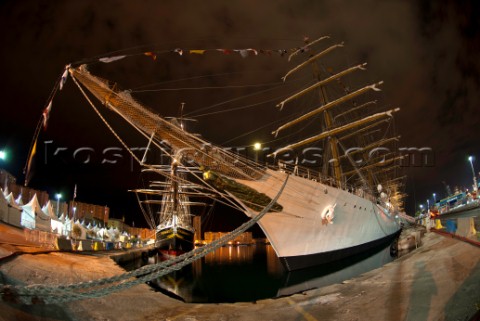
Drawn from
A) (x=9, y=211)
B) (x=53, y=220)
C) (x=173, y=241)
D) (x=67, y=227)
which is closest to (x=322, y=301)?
(x=9, y=211)

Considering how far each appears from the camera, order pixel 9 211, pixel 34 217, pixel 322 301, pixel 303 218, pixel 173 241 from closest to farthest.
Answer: pixel 322 301 < pixel 303 218 < pixel 9 211 < pixel 34 217 < pixel 173 241

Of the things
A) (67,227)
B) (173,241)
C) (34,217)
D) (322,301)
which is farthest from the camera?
(67,227)

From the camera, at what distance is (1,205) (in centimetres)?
1772

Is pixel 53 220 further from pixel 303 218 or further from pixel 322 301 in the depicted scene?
pixel 322 301

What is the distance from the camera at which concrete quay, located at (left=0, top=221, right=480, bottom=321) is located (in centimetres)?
462

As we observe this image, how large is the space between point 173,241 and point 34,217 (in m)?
10.5

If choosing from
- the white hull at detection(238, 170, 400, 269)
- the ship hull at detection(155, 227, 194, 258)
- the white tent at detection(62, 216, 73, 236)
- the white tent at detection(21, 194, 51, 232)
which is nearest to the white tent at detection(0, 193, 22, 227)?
the white tent at detection(21, 194, 51, 232)

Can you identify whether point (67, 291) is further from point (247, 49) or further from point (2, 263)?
point (247, 49)

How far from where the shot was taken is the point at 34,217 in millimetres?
22031

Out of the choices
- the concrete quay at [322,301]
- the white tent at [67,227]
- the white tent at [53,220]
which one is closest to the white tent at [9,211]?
the white tent at [53,220]

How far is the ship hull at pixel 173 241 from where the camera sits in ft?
86.8

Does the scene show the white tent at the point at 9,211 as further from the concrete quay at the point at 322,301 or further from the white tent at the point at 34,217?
the concrete quay at the point at 322,301

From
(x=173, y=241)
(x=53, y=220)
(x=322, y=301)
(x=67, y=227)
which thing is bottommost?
(x=173, y=241)

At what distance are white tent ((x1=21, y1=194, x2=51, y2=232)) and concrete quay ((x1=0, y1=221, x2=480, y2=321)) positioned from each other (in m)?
16.4
